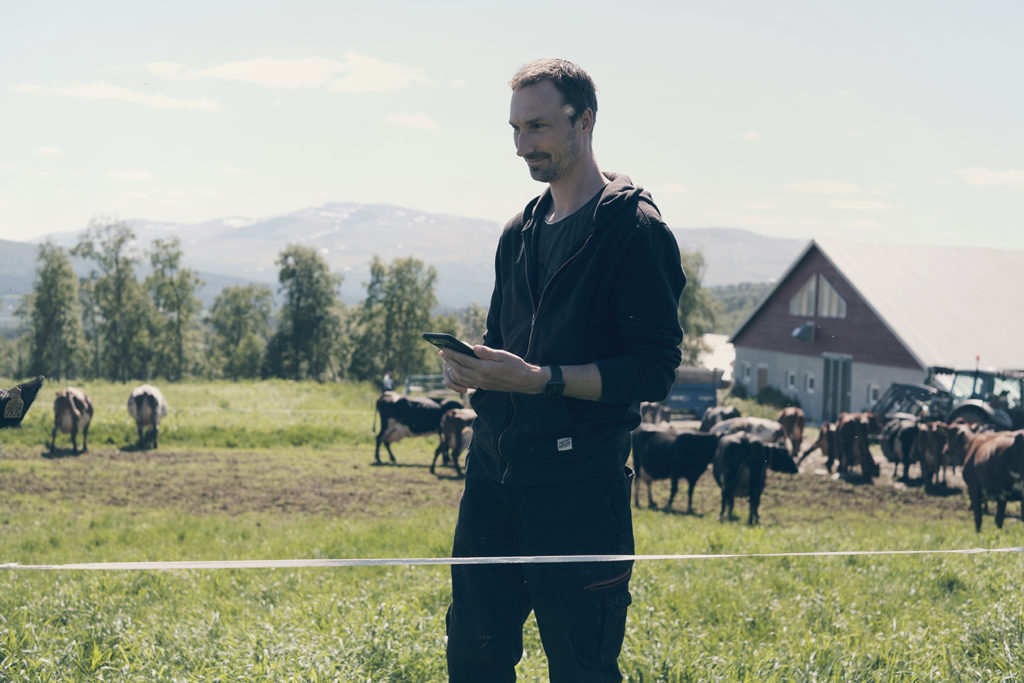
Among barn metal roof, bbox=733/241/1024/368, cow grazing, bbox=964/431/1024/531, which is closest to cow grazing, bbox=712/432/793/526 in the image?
cow grazing, bbox=964/431/1024/531

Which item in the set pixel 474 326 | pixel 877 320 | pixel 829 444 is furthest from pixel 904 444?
pixel 474 326

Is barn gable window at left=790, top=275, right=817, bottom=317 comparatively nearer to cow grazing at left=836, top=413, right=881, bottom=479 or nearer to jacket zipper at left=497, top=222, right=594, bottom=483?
cow grazing at left=836, top=413, right=881, bottom=479

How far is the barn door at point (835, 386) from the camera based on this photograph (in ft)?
102

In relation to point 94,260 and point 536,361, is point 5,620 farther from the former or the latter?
point 94,260

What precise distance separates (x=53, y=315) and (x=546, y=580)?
68.7m

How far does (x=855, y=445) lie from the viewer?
670 inches

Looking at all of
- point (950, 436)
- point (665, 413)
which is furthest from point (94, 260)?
point (950, 436)

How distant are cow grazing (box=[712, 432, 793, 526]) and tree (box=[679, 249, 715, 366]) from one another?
1945 inches

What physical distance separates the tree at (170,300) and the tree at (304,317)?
6.88 m

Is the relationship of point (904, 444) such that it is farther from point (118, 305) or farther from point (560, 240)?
point (118, 305)

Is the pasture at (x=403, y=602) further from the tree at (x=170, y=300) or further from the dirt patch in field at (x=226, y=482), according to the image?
the tree at (x=170, y=300)

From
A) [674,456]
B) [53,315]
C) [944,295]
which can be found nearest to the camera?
[674,456]

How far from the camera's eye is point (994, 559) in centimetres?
619

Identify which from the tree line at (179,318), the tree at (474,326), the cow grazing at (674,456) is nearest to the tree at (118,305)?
the tree line at (179,318)
